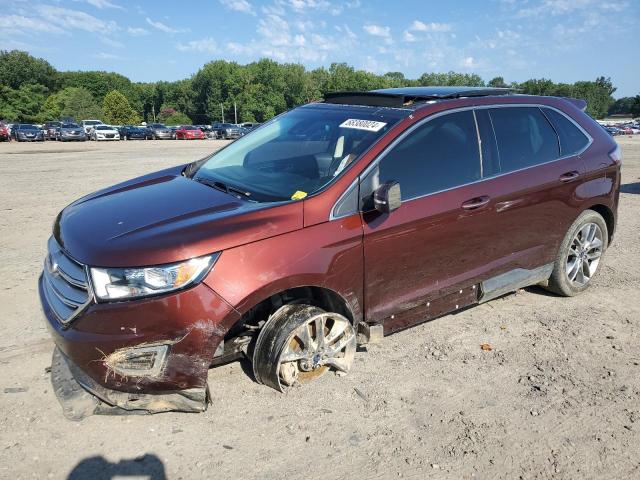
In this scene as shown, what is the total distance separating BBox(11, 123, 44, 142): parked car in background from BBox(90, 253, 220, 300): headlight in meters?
41.9

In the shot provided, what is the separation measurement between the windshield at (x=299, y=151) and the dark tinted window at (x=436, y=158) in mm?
185

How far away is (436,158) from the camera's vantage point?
11.6 feet

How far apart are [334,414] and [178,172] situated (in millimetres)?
2291

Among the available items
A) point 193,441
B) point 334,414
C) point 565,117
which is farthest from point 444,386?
point 565,117

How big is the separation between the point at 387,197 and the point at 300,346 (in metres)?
1.04

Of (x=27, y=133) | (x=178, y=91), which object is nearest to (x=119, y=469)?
(x=27, y=133)

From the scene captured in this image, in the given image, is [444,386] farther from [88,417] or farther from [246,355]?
[88,417]

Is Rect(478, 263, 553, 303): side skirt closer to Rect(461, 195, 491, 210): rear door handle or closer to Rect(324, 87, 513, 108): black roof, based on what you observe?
Rect(461, 195, 491, 210): rear door handle

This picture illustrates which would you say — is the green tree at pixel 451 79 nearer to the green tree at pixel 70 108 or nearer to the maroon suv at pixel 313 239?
the green tree at pixel 70 108

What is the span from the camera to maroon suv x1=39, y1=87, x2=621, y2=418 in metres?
2.62

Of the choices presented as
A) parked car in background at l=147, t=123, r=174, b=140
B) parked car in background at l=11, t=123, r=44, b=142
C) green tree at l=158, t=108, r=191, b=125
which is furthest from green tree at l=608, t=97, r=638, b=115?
parked car in background at l=11, t=123, r=44, b=142

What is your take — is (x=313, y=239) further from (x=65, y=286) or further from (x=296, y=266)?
(x=65, y=286)

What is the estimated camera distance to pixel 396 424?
2.93m

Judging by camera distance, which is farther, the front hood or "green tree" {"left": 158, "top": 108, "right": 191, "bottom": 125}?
"green tree" {"left": 158, "top": 108, "right": 191, "bottom": 125}
